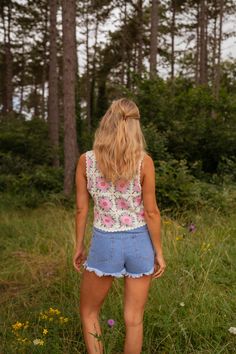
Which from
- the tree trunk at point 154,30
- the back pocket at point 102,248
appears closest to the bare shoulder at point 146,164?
the back pocket at point 102,248

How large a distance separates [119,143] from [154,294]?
5.81 ft

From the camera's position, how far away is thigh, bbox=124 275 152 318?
266cm

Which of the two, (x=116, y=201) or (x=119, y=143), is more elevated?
(x=119, y=143)

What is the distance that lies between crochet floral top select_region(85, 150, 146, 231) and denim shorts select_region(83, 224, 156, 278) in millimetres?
44

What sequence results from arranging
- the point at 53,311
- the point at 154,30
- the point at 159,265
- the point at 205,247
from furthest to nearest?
the point at 154,30, the point at 205,247, the point at 53,311, the point at 159,265

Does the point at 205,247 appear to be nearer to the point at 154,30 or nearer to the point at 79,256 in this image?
the point at 79,256

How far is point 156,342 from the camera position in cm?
325

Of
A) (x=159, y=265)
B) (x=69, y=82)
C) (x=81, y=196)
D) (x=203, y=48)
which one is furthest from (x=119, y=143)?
(x=203, y=48)

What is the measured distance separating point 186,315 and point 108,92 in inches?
958

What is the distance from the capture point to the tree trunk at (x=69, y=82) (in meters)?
8.92

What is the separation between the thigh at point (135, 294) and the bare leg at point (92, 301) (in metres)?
0.13

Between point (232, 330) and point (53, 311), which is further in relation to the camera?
point (53, 311)

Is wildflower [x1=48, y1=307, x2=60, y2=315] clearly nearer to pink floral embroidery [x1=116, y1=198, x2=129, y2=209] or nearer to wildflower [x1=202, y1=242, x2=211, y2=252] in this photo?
pink floral embroidery [x1=116, y1=198, x2=129, y2=209]

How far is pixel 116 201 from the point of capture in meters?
2.60
